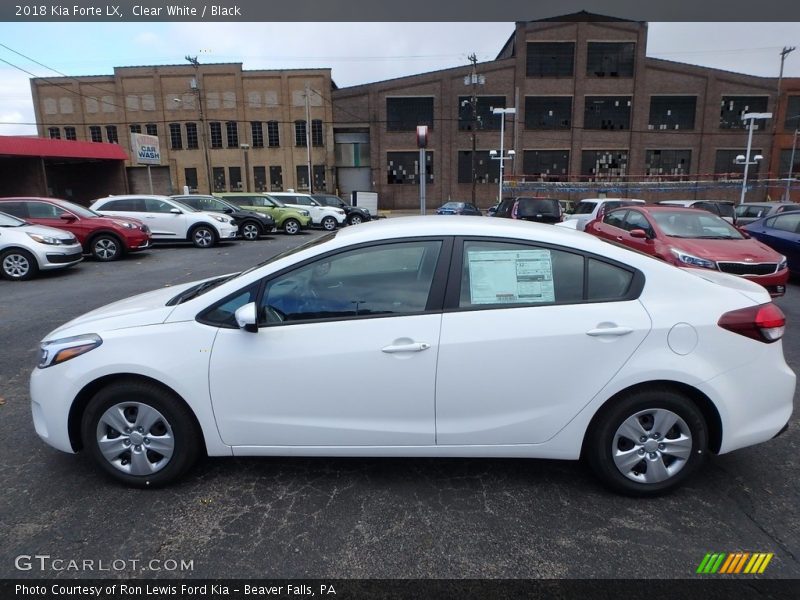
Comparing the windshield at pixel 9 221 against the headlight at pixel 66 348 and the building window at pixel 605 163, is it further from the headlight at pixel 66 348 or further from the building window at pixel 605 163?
the building window at pixel 605 163

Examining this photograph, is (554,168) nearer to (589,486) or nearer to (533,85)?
(533,85)

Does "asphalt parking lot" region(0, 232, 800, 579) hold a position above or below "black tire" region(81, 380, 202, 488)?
below

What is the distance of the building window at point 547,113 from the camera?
44938mm

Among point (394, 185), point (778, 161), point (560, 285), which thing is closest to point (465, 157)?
point (394, 185)

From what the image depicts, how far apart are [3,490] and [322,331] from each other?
2240 millimetres

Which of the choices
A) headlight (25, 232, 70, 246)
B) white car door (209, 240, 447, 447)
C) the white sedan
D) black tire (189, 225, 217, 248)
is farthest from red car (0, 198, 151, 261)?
white car door (209, 240, 447, 447)

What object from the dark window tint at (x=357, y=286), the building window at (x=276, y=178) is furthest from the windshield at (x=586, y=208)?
the building window at (x=276, y=178)

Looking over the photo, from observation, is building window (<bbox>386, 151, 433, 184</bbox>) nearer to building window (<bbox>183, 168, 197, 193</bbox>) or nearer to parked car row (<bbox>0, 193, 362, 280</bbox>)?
building window (<bbox>183, 168, 197, 193</bbox>)

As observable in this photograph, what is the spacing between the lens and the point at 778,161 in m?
46.6

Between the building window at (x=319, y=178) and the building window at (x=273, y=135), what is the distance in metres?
4.23

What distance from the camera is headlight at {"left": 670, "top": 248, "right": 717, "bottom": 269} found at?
7215 mm

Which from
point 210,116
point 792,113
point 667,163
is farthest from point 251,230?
point 792,113

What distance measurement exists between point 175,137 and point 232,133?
5490 mm

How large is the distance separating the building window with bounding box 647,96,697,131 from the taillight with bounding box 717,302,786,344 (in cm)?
4987
